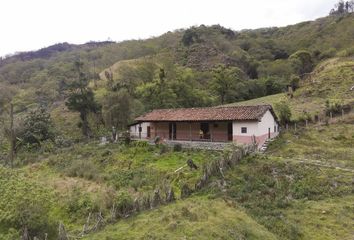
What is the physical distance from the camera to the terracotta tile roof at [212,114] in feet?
97.7

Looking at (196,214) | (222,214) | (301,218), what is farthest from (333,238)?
(196,214)

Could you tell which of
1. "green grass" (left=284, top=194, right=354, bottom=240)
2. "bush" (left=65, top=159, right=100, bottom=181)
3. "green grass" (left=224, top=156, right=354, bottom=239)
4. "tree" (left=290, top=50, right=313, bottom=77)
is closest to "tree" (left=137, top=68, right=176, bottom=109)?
"bush" (left=65, top=159, right=100, bottom=181)

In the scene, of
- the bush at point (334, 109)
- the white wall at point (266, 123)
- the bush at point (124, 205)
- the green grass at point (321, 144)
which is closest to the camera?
the bush at point (124, 205)

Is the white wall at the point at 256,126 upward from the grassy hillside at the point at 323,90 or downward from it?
downward

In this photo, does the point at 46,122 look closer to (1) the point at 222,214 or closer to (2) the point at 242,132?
(2) the point at 242,132

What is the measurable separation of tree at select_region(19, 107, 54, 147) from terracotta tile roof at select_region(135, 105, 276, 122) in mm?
12736

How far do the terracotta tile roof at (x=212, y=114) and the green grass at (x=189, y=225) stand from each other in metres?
14.0

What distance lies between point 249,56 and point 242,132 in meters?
55.7

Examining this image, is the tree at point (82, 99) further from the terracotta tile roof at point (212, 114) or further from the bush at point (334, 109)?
the bush at point (334, 109)

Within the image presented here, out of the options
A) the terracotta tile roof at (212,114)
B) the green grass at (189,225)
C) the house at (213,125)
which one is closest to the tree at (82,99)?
the house at (213,125)

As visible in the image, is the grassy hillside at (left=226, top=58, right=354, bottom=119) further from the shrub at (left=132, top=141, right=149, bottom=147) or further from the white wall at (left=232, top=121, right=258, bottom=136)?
the shrub at (left=132, top=141, right=149, bottom=147)

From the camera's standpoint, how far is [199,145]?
30969 millimetres

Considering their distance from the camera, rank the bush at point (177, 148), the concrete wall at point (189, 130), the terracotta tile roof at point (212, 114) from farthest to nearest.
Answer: the concrete wall at point (189, 130), the bush at point (177, 148), the terracotta tile roof at point (212, 114)

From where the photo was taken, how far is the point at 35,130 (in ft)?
133
